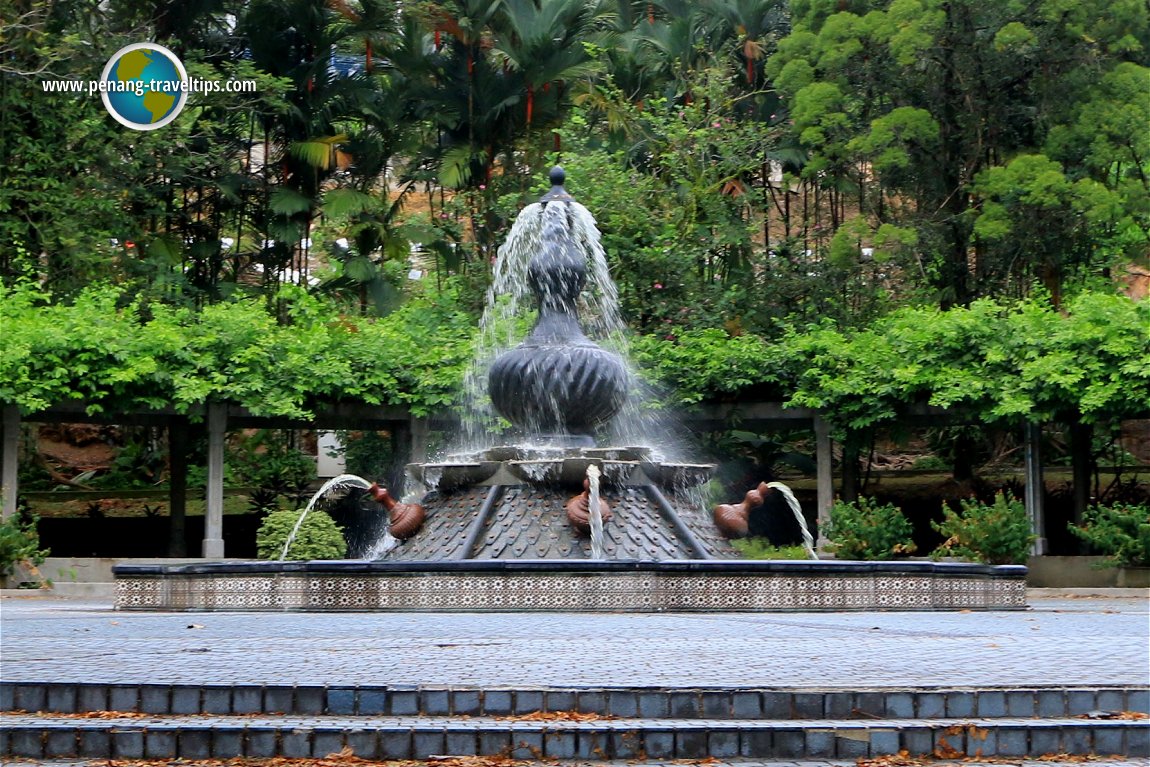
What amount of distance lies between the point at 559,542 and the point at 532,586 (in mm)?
1411

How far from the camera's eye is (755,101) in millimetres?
30812

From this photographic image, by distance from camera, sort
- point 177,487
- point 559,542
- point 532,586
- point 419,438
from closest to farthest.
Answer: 1. point 532,586
2. point 559,542
3. point 419,438
4. point 177,487

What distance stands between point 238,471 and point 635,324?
30.6 feet

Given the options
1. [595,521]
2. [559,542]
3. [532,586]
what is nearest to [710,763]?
[532,586]

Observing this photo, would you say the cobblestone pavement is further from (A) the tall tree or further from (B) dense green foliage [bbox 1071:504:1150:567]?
(A) the tall tree

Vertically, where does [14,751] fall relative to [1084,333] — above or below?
below

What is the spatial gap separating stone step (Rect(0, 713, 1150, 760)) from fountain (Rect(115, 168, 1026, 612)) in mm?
4968

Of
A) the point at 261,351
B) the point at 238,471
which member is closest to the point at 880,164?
the point at 261,351

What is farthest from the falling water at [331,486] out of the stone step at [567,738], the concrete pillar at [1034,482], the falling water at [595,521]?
the concrete pillar at [1034,482]

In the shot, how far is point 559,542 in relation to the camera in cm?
1188

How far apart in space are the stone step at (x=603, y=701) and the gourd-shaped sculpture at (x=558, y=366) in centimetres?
734

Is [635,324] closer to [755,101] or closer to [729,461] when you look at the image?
[729,461]

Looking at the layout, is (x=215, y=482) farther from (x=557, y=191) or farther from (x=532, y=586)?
(x=532, y=586)

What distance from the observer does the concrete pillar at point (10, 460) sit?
71.5 feet
